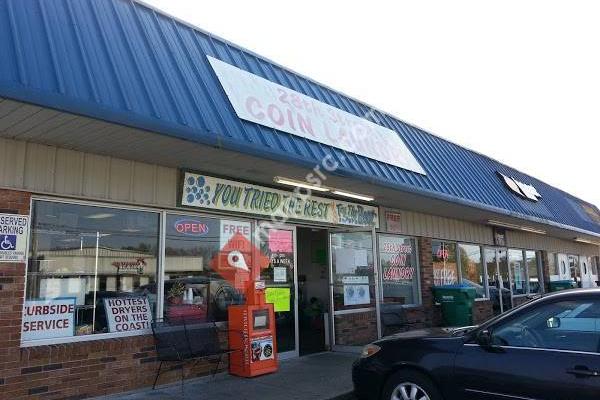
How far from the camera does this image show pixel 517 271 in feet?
59.5

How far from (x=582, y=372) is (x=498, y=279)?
501 inches

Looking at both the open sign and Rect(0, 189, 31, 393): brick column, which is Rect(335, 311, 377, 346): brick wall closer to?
the open sign

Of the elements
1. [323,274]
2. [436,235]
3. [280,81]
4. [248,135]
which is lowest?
[323,274]

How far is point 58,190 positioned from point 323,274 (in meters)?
7.39

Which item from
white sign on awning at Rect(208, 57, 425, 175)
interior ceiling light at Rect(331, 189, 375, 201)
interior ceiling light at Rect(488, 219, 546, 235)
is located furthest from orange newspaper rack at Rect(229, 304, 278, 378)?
interior ceiling light at Rect(488, 219, 546, 235)

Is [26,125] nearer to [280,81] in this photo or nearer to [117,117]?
[117,117]

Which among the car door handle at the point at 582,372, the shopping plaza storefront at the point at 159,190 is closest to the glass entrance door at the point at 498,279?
the shopping plaza storefront at the point at 159,190

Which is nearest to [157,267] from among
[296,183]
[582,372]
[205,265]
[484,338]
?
[205,265]

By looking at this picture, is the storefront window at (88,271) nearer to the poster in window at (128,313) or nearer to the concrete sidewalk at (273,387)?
the poster in window at (128,313)

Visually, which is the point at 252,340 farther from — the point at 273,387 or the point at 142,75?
the point at 142,75

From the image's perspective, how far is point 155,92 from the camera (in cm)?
620

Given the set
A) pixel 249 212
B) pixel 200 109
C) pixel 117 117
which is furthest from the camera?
pixel 249 212

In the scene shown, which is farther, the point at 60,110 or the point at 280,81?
the point at 280,81

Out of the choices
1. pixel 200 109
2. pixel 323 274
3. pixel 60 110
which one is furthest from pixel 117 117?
pixel 323 274
